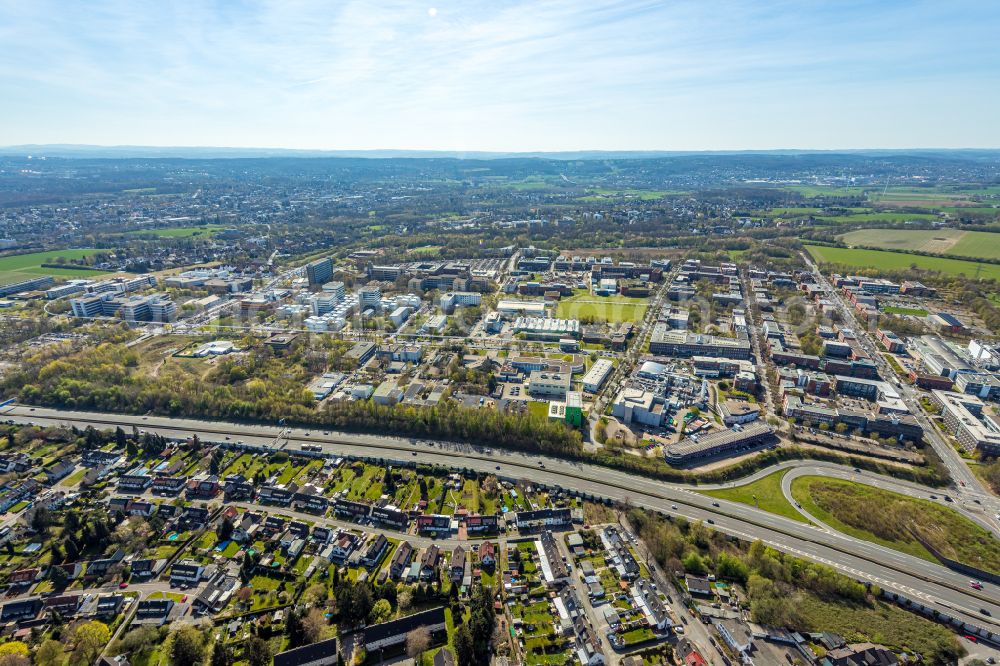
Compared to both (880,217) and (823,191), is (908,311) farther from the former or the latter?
(823,191)

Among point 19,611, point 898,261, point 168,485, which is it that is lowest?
point 19,611

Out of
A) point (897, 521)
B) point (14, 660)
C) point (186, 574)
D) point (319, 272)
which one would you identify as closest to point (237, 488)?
point (186, 574)

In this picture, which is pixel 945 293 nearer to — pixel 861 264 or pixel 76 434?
pixel 861 264

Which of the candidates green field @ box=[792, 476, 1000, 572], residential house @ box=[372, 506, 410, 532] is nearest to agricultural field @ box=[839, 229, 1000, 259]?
green field @ box=[792, 476, 1000, 572]

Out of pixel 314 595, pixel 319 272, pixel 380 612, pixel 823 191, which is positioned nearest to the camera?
pixel 380 612

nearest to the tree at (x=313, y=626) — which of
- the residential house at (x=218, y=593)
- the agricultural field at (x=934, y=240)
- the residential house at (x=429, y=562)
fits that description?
the residential house at (x=218, y=593)

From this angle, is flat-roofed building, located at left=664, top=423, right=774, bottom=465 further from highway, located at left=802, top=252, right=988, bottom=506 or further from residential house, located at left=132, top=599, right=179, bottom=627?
residential house, located at left=132, top=599, right=179, bottom=627

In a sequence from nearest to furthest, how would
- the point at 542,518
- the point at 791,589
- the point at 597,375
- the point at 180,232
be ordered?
the point at 791,589, the point at 542,518, the point at 597,375, the point at 180,232
